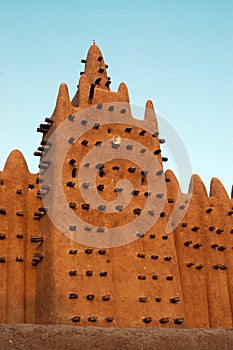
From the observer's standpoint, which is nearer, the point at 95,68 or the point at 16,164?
the point at 16,164

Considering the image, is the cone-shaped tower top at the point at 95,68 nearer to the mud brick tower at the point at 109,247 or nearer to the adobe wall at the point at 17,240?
the mud brick tower at the point at 109,247

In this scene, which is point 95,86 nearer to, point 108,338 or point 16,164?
point 16,164

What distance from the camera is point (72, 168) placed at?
17.0 meters

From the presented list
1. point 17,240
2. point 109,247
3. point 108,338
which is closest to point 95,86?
point 109,247

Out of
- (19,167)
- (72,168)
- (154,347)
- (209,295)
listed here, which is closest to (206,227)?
(209,295)

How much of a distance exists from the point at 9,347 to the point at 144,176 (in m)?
10.1

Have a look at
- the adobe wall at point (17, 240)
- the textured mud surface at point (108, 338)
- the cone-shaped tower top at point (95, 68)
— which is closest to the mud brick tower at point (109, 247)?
the adobe wall at point (17, 240)

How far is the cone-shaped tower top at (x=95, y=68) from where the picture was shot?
68.6 ft

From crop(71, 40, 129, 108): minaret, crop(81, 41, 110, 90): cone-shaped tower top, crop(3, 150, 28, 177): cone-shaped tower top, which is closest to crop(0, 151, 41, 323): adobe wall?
crop(3, 150, 28, 177): cone-shaped tower top

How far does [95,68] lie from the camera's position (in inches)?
851

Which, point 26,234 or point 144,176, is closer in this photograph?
point 26,234

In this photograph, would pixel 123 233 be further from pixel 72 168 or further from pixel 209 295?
pixel 209 295

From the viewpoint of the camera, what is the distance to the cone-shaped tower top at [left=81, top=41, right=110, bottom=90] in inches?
823

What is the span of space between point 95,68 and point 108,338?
14020mm
